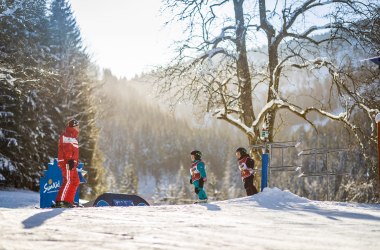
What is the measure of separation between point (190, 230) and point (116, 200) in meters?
7.44

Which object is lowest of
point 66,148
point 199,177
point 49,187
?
point 49,187

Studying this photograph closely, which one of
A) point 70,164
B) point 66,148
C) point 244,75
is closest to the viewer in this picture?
point 70,164

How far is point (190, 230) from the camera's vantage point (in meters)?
4.89

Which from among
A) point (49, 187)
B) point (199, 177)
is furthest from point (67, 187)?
point (199, 177)

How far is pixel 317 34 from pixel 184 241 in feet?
44.6

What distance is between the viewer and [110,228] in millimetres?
4875

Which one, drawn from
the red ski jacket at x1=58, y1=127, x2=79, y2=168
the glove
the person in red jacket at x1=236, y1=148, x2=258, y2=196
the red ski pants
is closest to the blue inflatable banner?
the red ski pants

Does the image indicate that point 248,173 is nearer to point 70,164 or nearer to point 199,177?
point 199,177

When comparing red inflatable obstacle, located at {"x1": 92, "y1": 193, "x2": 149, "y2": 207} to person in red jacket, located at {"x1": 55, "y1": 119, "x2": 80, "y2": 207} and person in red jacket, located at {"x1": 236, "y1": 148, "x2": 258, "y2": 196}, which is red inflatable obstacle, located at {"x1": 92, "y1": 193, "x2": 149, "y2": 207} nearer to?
person in red jacket, located at {"x1": 55, "y1": 119, "x2": 80, "y2": 207}

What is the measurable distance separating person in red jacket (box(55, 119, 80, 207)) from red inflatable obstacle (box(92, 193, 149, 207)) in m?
2.20

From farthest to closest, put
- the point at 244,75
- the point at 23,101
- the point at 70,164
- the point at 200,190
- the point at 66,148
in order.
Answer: the point at 23,101 < the point at 244,75 < the point at 200,190 < the point at 66,148 < the point at 70,164

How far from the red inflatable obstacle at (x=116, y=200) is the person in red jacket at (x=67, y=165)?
2.20m

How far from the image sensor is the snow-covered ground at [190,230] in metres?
4.04

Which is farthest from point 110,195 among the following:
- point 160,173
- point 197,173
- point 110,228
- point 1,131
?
point 160,173
